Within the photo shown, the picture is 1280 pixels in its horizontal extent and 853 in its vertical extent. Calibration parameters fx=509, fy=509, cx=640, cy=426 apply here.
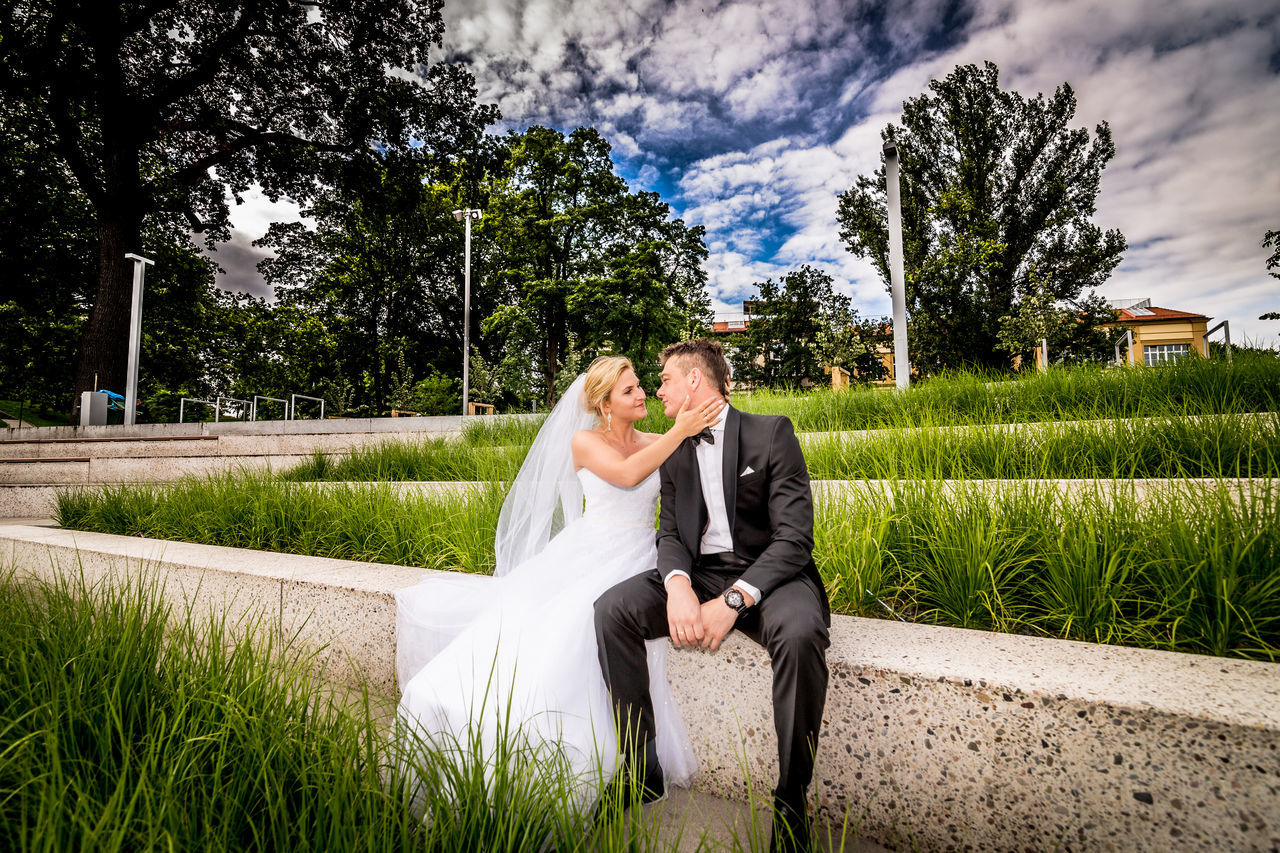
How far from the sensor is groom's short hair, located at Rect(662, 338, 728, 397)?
2.31 m

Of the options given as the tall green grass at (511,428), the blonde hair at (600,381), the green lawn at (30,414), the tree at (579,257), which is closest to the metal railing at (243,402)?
the green lawn at (30,414)

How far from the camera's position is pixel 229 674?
1649 millimetres

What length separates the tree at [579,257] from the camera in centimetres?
2464

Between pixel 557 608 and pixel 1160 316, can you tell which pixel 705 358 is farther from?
pixel 1160 316

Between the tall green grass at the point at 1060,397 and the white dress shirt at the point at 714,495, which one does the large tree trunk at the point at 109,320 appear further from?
the white dress shirt at the point at 714,495

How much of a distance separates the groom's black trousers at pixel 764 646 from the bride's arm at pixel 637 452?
0.50m

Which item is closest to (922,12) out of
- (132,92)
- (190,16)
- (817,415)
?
(817,415)

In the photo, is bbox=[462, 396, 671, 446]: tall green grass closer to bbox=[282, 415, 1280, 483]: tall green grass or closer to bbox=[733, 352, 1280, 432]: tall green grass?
bbox=[733, 352, 1280, 432]: tall green grass

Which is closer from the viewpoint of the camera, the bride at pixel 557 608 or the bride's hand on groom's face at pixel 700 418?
the bride at pixel 557 608

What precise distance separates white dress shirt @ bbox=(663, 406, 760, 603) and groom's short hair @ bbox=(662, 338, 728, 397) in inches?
9.4

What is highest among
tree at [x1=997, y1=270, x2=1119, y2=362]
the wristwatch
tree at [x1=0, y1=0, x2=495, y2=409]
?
tree at [x1=0, y1=0, x2=495, y2=409]

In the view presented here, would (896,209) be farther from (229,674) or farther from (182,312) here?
(182,312)

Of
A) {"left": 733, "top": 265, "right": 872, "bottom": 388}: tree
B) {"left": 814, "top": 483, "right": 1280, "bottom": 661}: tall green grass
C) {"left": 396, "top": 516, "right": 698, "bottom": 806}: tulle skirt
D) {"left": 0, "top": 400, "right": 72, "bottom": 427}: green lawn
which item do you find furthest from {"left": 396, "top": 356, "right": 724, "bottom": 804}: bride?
{"left": 0, "top": 400, "right": 72, "bottom": 427}: green lawn

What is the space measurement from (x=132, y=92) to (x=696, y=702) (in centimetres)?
1819
